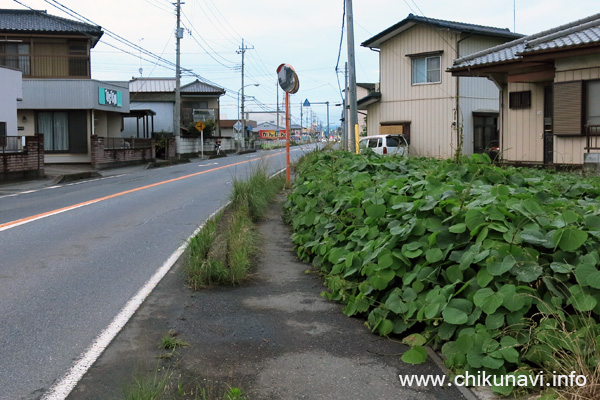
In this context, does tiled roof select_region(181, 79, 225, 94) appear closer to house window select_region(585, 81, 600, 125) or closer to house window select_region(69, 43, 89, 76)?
house window select_region(69, 43, 89, 76)

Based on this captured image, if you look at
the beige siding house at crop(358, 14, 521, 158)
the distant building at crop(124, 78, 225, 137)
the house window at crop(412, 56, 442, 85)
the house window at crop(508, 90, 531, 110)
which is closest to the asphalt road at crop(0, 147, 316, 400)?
the house window at crop(508, 90, 531, 110)

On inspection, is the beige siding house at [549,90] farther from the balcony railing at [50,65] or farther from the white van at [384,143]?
the balcony railing at [50,65]

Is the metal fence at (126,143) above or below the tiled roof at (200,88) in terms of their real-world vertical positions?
below

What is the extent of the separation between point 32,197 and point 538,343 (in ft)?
49.9

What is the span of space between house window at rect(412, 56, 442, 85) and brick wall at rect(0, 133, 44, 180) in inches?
647

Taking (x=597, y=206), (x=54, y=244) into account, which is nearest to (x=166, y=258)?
→ (x=54, y=244)

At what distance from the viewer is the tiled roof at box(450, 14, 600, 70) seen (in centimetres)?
1346

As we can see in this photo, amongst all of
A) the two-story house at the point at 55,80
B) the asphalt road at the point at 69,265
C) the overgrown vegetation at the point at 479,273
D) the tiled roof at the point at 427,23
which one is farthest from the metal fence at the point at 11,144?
the overgrown vegetation at the point at 479,273

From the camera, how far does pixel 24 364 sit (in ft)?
14.0

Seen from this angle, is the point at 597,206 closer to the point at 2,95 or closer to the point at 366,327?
the point at 366,327

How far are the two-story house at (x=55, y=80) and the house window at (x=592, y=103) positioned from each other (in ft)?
85.1

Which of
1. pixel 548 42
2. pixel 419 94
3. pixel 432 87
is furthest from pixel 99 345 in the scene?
pixel 419 94

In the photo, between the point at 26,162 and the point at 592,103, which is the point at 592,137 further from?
the point at 26,162

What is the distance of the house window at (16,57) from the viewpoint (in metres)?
32.8
